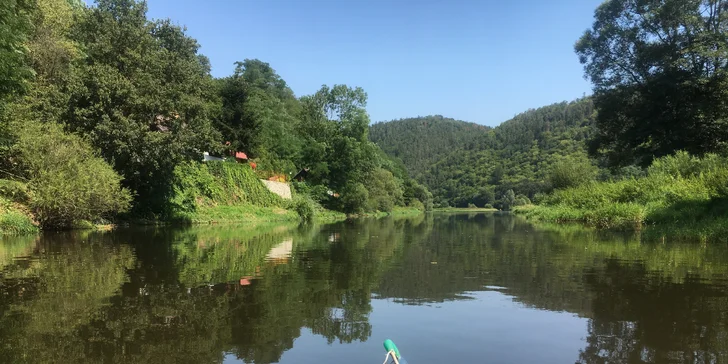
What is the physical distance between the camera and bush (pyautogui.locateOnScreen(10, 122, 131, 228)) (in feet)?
60.1

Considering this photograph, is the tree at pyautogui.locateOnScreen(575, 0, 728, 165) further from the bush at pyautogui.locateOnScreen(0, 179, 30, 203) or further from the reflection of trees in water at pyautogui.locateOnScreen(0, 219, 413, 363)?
the bush at pyautogui.locateOnScreen(0, 179, 30, 203)

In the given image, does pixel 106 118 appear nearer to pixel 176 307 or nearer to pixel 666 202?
pixel 176 307

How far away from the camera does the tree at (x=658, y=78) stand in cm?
1975

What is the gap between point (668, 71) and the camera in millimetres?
21031

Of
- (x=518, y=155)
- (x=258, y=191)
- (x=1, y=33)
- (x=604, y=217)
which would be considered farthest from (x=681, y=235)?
(x=518, y=155)

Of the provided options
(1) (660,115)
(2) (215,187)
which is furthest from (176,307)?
(2) (215,187)

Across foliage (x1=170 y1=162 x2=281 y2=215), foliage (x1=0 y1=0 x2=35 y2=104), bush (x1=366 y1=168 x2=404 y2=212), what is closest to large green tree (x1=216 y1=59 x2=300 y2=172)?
foliage (x1=170 y1=162 x2=281 y2=215)

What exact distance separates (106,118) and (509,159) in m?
132

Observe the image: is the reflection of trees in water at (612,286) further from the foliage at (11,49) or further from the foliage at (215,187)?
the foliage at (215,187)

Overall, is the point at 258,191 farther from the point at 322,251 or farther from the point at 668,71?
the point at 668,71

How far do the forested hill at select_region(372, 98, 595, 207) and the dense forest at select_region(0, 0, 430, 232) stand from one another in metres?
88.9

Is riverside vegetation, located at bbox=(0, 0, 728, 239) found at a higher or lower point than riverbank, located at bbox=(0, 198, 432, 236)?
higher

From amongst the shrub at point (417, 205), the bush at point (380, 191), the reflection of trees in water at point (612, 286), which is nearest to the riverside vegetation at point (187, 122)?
the reflection of trees in water at point (612, 286)

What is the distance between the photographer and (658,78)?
21.3 m
